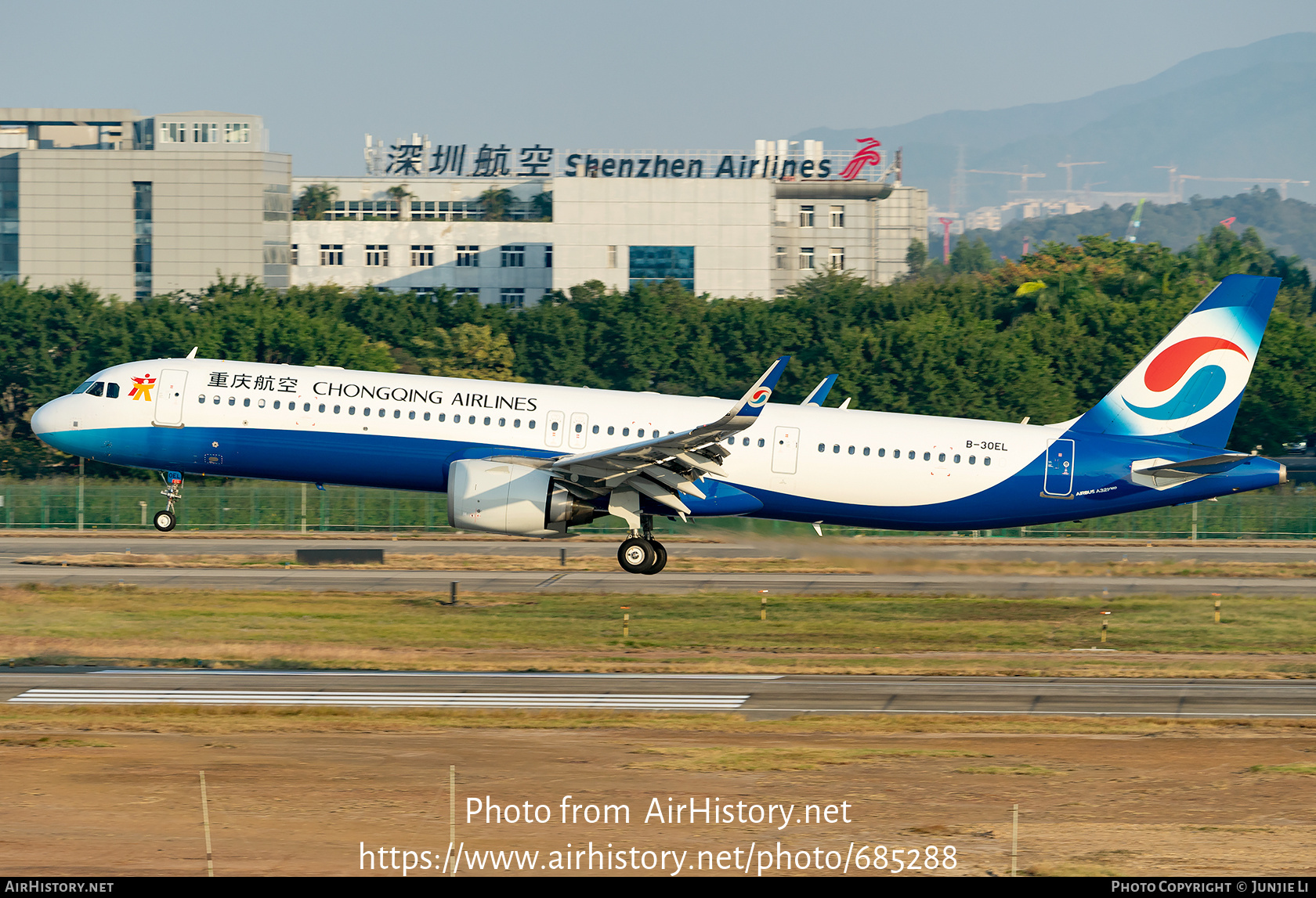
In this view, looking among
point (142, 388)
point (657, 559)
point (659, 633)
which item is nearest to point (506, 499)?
point (657, 559)

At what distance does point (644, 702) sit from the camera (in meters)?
30.2

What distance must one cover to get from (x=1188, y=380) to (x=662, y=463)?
16399 millimetres

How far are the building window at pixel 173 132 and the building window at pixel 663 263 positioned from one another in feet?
224

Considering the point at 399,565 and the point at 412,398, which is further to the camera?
the point at 399,565

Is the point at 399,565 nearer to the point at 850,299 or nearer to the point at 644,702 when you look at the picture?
the point at 644,702

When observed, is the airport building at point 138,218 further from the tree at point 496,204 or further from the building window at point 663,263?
the building window at point 663,263

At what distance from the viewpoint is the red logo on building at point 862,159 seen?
613 ft

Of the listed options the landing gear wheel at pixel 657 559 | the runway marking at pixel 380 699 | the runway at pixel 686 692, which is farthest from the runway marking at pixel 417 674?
the landing gear wheel at pixel 657 559

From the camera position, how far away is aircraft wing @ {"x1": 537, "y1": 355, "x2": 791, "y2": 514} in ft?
121

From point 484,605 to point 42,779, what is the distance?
68.9ft

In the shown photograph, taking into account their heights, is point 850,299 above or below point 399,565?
above

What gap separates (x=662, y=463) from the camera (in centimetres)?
3897

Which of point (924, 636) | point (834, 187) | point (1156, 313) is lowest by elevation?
point (924, 636)

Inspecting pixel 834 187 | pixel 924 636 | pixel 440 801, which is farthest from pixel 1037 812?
pixel 834 187
